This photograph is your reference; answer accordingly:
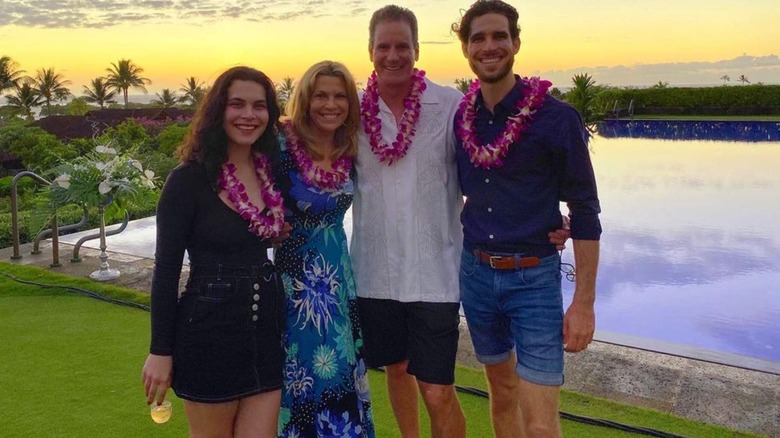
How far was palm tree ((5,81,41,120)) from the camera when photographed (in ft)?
127

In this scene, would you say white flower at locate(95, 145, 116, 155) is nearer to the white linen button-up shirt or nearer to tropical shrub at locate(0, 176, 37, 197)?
the white linen button-up shirt

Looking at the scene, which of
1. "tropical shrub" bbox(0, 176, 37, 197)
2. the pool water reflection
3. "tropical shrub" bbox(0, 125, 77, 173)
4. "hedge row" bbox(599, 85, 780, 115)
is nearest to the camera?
the pool water reflection

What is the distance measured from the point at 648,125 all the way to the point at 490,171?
73.9 feet

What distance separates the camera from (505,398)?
→ 218cm

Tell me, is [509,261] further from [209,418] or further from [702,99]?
[702,99]

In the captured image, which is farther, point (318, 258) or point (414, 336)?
point (414, 336)

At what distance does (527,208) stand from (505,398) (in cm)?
73

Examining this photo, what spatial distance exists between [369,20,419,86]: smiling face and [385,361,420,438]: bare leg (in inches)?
41.8

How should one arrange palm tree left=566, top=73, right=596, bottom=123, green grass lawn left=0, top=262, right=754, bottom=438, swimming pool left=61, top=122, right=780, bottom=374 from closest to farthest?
green grass lawn left=0, top=262, right=754, bottom=438, swimming pool left=61, top=122, right=780, bottom=374, palm tree left=566, top=73, right=596, bottom=123

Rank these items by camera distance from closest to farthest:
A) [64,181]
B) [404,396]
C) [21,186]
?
[404,396] → [64,181] → [21,186]

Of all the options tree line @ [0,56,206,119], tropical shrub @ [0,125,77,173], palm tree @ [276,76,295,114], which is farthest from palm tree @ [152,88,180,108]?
palm tree @ [276,76,295,114]

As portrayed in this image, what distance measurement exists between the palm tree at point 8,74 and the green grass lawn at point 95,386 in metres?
41.0

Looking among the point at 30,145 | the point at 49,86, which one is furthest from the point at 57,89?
the point at 30,145

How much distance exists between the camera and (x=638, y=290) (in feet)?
15.2
